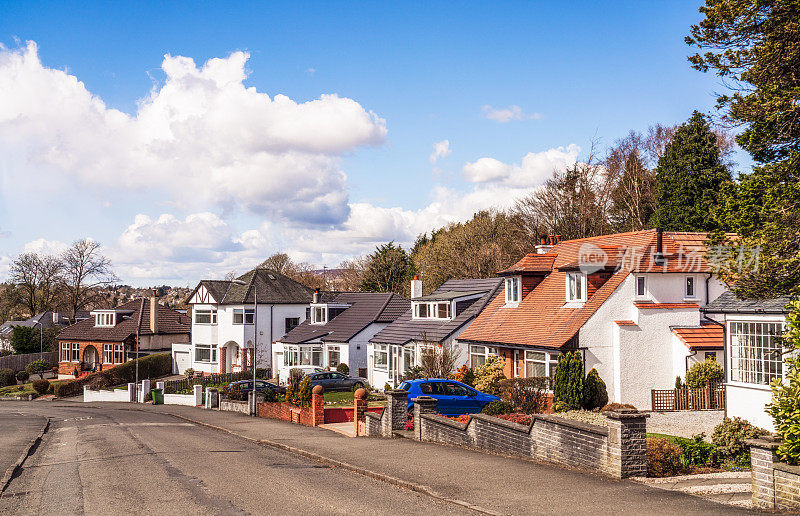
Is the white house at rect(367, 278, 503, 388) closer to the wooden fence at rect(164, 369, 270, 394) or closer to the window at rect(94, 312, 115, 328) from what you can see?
the wooden fence at rect(164, 369, 270, 394)

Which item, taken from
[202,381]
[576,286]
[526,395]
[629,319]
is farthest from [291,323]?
[526,395]

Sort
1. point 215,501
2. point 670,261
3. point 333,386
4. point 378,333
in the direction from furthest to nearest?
point 378,333 → point 333,386 → point 670,261 → point 215,501

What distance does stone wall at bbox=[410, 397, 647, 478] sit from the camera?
12766mm

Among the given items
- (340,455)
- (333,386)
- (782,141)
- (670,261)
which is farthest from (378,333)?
(782,141)

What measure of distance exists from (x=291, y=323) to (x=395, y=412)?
129ft

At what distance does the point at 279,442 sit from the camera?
21406 mm

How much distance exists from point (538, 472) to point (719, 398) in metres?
16.6

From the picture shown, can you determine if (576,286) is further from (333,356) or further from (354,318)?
(354,318)

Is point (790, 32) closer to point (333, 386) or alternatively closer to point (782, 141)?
point (782, 141)

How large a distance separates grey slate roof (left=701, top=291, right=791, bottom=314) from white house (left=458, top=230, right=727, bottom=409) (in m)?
4.79

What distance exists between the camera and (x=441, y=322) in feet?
133

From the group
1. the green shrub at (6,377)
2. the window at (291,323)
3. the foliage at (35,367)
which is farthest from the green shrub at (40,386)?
the window at (291,323)

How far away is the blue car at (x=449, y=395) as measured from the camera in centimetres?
2386

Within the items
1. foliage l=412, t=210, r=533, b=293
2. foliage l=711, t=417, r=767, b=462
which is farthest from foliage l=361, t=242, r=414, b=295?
foliage l=711, t=417, r=767, b=462
